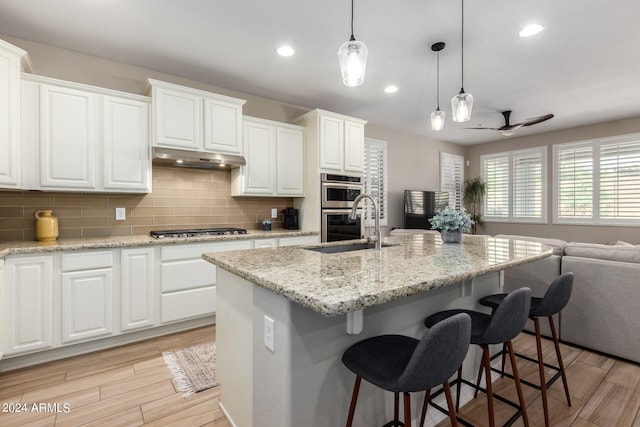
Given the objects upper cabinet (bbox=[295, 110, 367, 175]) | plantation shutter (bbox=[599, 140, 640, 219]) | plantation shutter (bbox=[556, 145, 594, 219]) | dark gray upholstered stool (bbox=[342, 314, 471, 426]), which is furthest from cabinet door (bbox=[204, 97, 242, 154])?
plantation shutter (bbox=[599, 140, 640, 219])

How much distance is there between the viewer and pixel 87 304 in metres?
2.60

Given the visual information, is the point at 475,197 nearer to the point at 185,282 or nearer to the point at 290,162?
the point at 290,162

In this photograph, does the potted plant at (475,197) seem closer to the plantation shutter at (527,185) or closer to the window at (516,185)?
the window at (516,185)

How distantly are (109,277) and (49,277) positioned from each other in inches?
15.5

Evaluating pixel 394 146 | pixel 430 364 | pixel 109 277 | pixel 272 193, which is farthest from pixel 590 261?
pixel 109 277

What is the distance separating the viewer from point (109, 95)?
2.88m

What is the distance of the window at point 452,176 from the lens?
670cm

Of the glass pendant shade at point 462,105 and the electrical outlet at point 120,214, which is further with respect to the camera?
the electrical outlet at point 120,214

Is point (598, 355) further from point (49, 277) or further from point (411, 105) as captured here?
point (49, 277)

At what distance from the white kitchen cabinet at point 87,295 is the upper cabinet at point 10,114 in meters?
0.74

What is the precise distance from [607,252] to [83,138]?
4.65m

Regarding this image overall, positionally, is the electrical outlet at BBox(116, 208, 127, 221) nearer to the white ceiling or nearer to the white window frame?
the white ceiling

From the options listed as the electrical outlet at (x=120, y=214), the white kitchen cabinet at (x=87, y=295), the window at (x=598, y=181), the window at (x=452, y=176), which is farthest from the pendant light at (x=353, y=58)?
the window at (x=598, y=181)

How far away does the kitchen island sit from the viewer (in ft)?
3.65
